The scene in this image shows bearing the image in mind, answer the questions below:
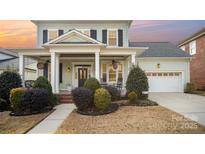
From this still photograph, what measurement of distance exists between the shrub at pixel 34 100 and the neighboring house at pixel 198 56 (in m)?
18.3

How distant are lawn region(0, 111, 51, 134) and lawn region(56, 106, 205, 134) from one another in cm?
136

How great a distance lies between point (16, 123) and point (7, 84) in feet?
15.4

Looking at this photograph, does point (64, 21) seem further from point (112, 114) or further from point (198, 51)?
point (198, 51)

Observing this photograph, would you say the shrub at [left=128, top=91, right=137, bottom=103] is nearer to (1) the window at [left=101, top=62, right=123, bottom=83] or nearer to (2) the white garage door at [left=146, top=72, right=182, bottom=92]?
(1) the window at [left=101, top=62, right=123, bottom=83]

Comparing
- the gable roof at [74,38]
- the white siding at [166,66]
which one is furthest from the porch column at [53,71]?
the white siding at [166,66]

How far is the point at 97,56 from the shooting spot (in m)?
15.9

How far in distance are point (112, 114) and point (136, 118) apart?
4.86 feet

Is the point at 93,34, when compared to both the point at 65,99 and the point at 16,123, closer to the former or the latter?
the point at 65,99

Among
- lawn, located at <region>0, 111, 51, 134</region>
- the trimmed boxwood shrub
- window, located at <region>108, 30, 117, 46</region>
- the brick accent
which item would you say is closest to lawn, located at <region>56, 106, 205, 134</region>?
lawn, located at <region>0, 111, 51, 134</region>

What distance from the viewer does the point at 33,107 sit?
12.0 metres

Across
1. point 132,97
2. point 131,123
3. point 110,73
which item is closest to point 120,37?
point 110,73

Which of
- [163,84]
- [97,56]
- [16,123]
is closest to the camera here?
[16,123]
